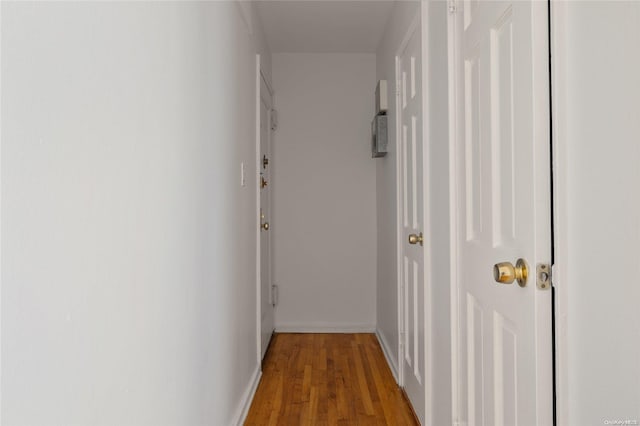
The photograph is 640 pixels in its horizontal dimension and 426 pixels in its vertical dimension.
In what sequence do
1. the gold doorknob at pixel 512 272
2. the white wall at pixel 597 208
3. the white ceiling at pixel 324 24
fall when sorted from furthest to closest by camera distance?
the white ceiling at pixel 324 24, the gold doorknob at pixel 512 272, the white wall at pixel 597 208

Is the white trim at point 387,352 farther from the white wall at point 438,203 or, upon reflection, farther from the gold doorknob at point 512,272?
the gold doorknob at point 512,272

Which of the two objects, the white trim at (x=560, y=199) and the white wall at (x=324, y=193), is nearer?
the white trim at (x=560, y=199)

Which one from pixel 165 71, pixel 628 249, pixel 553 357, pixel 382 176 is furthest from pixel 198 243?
pixel 382 176

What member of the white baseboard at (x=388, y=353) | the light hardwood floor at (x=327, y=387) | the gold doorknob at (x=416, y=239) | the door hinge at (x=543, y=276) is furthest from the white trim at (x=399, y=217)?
the door hinge at (x=543, y=276)

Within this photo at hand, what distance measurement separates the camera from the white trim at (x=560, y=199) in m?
0.98

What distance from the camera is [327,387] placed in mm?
2801

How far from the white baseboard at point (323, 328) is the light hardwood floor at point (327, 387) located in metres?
0.21

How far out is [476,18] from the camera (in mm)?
1479

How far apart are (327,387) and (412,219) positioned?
1.12 meters

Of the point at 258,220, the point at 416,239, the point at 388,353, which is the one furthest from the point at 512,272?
the point at 388,353

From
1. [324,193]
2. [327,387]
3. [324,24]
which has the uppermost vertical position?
[324,24]

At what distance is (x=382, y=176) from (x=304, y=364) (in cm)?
148

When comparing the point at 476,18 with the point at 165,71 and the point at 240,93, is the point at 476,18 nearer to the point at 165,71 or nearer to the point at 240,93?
the point at 165,71

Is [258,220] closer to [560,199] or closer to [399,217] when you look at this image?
[399,217]
